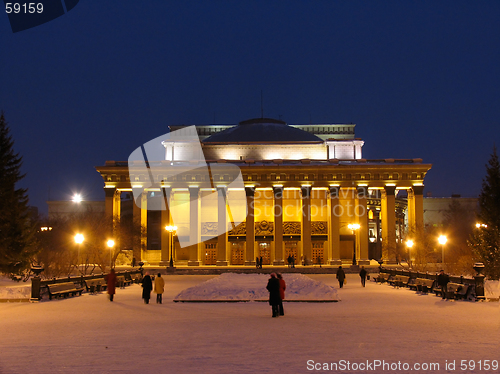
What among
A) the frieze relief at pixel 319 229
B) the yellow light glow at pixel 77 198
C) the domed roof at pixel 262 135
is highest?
the domed roof at pixel 262 135

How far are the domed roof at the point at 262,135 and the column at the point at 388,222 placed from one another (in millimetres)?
12591

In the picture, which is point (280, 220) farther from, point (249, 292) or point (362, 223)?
point (249, 292)

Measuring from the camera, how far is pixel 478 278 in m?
21.2

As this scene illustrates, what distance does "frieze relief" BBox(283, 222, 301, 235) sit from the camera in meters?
57.2

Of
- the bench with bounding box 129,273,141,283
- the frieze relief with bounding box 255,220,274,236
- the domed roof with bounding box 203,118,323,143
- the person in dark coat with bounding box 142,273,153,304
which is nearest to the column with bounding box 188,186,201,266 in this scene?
the frieze relief with bounding box 255,220,274,236

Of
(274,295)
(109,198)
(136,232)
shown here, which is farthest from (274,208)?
(274,295)

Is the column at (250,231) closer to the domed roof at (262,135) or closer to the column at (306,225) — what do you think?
the column at (306,225)

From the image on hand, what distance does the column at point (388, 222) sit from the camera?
50.3 metres

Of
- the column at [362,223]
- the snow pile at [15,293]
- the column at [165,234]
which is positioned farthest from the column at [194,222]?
the snow pile at [15,293]

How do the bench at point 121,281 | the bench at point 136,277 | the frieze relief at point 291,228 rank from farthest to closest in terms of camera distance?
the frieze relief at point 291,228 → the bench at point 136,277 → the bench at point 121,281

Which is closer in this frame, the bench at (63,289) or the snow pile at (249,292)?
the snow pile at (249,292)

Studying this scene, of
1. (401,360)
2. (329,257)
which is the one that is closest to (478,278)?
(401,360)

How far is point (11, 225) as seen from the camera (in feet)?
93.4

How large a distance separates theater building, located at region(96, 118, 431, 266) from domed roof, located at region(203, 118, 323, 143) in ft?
23.0
